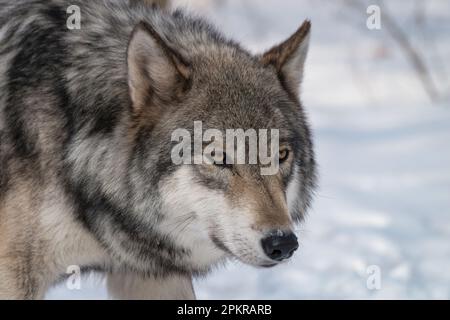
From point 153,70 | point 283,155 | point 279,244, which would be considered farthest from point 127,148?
point 279,244

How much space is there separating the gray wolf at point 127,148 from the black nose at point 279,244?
8 centimetres

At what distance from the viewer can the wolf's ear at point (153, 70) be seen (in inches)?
134

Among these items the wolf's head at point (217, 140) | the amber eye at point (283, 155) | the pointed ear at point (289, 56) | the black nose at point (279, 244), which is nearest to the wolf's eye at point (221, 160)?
the wolf's head at point (217, 140)

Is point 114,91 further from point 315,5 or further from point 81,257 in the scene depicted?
point 315,5

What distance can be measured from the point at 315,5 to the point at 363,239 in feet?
27.8

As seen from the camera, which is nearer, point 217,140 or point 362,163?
point 217,140

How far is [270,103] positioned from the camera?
11.8 ft

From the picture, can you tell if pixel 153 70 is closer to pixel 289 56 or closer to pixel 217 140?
pixel 217 140

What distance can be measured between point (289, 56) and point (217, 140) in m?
0.69

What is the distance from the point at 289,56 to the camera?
3.87 meters

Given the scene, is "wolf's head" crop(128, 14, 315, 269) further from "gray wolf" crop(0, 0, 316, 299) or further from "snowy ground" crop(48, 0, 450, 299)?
"snowy ground" crop(48, 0, 450, 299)

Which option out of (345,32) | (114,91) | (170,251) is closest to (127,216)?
(170,251)

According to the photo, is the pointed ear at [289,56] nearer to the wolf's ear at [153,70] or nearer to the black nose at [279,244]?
the wolf's ear at [153,70]
